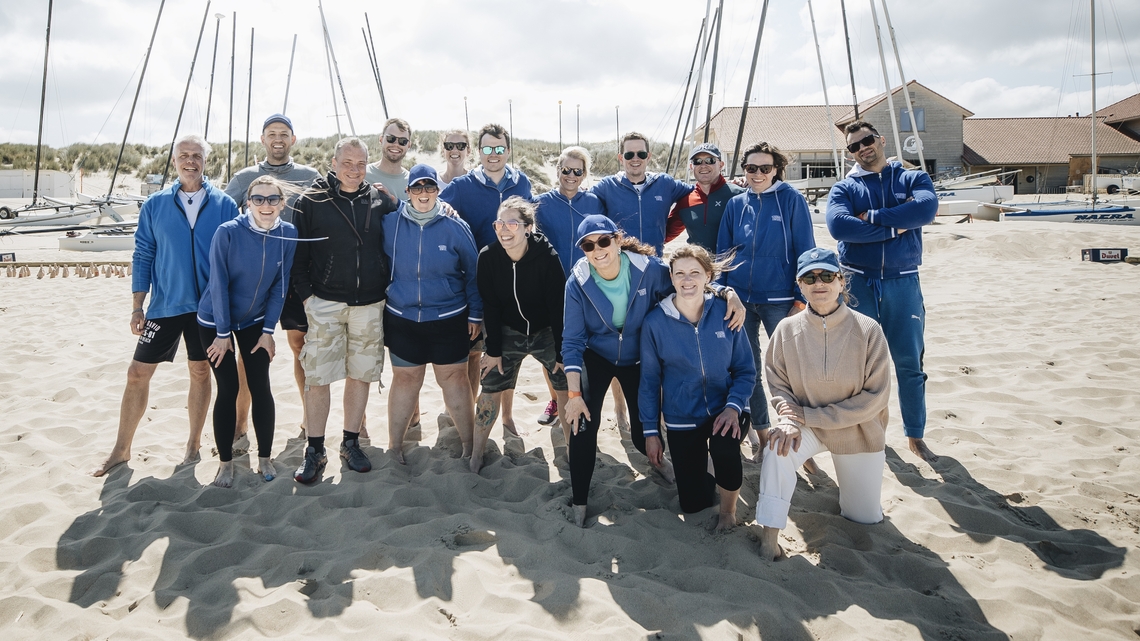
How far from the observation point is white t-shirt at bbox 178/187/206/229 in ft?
13.4

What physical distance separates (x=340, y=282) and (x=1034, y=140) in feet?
146

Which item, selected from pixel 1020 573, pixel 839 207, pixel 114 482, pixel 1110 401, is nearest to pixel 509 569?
pixel 1020 573

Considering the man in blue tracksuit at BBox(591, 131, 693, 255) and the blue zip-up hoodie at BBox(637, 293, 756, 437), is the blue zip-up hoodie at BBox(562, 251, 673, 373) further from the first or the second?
the man in blue tracksuit at BBox(591, 131, 693, 255)

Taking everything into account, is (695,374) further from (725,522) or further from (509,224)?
(509,224)

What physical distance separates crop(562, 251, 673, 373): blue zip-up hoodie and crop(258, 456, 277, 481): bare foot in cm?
207

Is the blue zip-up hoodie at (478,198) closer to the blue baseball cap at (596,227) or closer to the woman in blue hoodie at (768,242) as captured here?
the blue baseball cap at (596,227)

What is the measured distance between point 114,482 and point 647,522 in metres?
3.33

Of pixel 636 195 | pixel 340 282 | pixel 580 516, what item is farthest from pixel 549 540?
pixel 636 195

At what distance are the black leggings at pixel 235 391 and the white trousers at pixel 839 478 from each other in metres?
3.02

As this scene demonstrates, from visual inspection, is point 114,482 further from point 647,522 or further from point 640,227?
point 640,227

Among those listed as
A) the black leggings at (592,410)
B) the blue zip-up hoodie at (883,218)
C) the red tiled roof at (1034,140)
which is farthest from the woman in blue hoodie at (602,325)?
the red tiled roof at (1034,140)

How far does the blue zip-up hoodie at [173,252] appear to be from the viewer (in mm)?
4062

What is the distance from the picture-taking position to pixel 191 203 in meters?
4.11

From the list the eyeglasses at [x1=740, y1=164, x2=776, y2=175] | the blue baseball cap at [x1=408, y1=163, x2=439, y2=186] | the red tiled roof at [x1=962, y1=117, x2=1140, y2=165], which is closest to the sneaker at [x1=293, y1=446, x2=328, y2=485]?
the blue baseball cap at [x1=408, y1=163, x2=439, y2=186]
